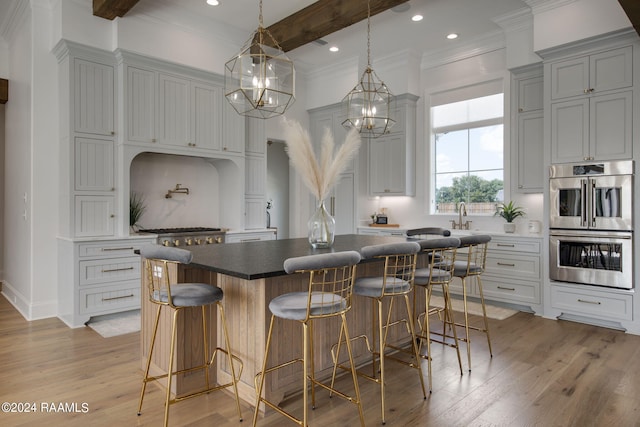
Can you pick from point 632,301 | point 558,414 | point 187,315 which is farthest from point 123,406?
point 632,301

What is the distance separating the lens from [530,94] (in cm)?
498

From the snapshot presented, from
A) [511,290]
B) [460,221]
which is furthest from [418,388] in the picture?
[460,221]

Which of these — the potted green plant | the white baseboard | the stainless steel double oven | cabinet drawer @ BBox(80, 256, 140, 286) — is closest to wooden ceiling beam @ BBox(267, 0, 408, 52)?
the stainless steel double oven

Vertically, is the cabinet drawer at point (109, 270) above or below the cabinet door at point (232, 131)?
below

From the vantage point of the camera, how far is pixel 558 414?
92.6 inches

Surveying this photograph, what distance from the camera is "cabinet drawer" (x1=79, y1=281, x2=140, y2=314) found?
4117 mm

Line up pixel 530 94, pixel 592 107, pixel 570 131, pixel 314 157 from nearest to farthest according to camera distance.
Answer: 1. pixel 314 157
2. pixel 592 107
3. pixel 570 131
4. pixel 530 94

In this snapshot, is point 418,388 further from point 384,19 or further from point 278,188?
point 278,188

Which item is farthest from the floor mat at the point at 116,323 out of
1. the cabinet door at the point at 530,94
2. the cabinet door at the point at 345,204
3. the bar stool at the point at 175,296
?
the cabinet door at the point at 530,94

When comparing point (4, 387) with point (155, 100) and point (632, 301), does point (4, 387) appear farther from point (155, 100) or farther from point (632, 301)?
point (632, 301)

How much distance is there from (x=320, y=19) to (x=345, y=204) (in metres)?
2.91

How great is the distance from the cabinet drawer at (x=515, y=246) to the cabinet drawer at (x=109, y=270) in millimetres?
4126

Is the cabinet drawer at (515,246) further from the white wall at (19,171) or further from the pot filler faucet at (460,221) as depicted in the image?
the white wall at (19,171)

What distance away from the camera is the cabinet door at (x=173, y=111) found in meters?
4.74
